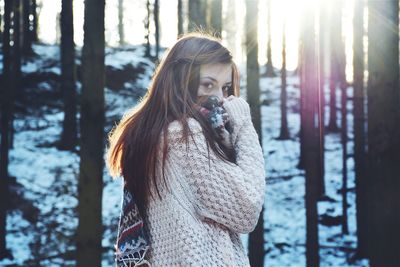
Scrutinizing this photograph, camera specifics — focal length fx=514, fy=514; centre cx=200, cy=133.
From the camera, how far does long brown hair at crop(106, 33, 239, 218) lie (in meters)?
2.04

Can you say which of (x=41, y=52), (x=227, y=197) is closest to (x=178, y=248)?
(x=227, y=197)

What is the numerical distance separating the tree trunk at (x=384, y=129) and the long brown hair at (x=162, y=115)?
3063 millimetres

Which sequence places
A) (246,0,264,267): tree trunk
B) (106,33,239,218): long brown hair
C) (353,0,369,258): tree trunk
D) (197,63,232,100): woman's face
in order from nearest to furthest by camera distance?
(106,33,239,218): long brown hair < (197,63,232,100): woman's face < (246,0,264,267): tree trunk < (353,0,369,258): tree trunk

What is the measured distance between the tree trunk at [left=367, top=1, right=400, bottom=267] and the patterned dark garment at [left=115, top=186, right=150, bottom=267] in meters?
3.40

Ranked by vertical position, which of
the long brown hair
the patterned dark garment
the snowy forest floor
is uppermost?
the long brown hair

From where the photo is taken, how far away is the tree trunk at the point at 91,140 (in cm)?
486

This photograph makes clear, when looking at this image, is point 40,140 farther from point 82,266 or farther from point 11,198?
point 82,266

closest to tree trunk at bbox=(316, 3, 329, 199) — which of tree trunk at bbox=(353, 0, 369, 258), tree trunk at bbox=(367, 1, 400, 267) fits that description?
tree trunk at bbox=(353, 0, 369, 258)

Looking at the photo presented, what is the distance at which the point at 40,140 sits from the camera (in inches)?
731

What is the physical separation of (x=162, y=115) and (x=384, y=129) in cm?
341

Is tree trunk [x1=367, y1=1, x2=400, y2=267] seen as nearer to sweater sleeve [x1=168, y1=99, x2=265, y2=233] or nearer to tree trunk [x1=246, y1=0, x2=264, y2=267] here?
sweater sleeve [x1=168, y1=99, x2=265, y2=233]

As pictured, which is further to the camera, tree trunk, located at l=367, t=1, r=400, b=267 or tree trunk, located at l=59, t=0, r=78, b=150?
tree trunk, located at l=59, t=0, r=78, b=150

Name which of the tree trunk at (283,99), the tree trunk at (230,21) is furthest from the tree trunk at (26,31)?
the tree trunk at (230,21)

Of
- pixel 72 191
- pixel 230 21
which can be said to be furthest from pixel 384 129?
pixel 230 21
